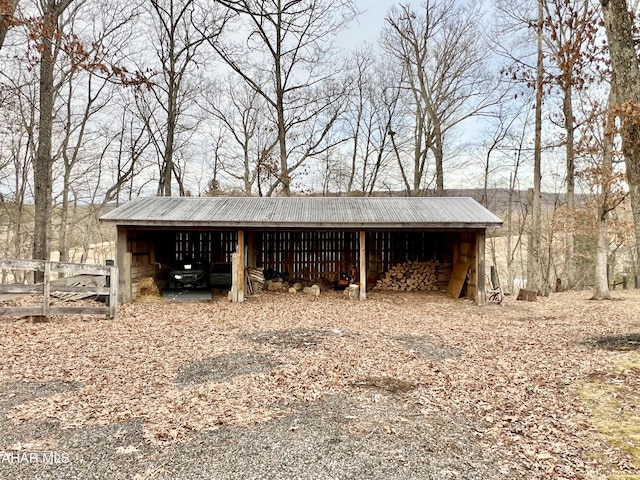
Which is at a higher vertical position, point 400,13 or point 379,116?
point 400,13

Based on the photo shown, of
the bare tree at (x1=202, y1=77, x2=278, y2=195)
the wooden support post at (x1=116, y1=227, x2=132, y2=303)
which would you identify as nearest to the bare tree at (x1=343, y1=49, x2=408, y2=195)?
the bare tree at (x1=202, y1=77, x2=278, y2=195)

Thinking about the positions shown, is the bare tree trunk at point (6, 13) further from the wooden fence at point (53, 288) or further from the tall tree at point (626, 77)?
the tall tree at point (626, 77)

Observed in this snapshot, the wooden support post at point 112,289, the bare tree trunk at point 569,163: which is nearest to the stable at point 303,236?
the wooden support post at point 112,289

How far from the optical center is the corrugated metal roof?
901 centimetres

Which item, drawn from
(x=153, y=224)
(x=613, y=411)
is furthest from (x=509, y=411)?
(x=153, y=224)

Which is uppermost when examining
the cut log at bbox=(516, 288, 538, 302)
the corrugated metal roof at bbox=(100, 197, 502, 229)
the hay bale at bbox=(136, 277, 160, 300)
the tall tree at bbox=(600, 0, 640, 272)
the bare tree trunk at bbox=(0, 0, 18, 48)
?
the bare tree trunk at bbox=(0, 0, 18, 48)

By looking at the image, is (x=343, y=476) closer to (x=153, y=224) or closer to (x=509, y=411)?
(x=509, y=411)

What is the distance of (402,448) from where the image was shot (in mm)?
2811

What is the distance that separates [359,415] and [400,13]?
18240mm

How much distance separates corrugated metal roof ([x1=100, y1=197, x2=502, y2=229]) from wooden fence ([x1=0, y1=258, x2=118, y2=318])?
7.06ft

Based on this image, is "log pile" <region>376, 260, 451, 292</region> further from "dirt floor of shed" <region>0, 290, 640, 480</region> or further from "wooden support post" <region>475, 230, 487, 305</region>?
"dirt floor of shed" <region>0, 290, 640, 480</region>

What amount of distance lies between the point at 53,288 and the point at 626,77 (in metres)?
8.96

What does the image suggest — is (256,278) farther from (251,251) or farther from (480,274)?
(480,274)

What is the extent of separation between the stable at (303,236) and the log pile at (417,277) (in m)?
0.20
